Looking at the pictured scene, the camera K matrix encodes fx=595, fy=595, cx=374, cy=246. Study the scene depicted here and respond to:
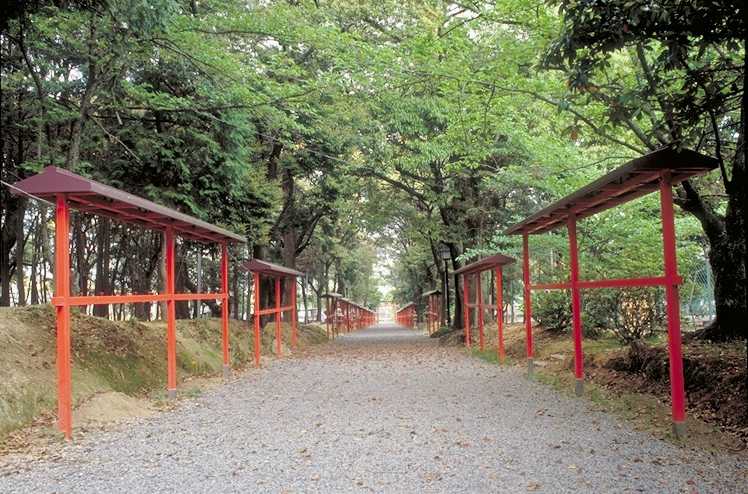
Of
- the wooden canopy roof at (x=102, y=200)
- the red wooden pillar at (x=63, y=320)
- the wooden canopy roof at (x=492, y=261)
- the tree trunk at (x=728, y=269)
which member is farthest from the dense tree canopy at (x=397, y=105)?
the red wooden pillar at (x=63, y=320)

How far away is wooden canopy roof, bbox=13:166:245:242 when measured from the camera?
5.30 m

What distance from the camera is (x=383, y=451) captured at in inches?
197

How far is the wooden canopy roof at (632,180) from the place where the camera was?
5059 mm

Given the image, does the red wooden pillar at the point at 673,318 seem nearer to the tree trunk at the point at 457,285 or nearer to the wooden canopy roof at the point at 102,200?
the wooden canopy roof at the point at 102,200

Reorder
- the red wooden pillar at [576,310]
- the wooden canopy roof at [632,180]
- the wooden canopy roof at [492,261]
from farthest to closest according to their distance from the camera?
the wooden canopy roof at [492,261], the red wooden pillar at [576,310], the wooden canopy roof at [632,180]

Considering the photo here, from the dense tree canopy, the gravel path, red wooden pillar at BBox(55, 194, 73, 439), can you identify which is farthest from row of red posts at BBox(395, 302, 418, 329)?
red wooden pillar at BBox(55, 194, 73, 439)

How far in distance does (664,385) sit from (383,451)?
3790 mm

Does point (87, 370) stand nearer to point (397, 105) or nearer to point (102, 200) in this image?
point (102, 200)

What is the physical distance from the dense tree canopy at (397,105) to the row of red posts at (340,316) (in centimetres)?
763

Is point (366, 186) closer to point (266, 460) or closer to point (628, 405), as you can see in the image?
point (628, 405)

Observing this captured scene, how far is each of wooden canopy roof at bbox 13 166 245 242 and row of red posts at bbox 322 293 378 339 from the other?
17057mm

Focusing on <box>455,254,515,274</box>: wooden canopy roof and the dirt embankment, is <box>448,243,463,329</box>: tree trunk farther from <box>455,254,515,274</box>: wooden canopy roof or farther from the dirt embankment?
the dirt embankment

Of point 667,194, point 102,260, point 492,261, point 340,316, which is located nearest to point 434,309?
point 340,316

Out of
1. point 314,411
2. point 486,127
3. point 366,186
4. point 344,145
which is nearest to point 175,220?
point 314,411
